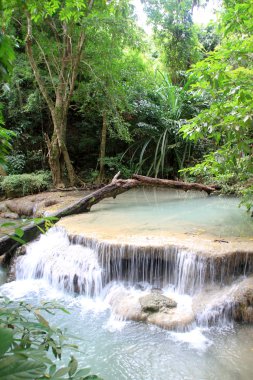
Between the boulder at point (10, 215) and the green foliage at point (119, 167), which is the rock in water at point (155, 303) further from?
the green foliage at point (119, 167)

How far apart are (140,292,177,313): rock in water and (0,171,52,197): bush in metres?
6.52

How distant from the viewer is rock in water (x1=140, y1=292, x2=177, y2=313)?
399cm

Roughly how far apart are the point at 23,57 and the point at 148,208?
255 inches

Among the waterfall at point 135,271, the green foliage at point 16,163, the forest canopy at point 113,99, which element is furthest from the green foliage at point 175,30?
the waterfall at point 135,271

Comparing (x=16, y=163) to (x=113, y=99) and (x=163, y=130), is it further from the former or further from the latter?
(x=163, y=130)

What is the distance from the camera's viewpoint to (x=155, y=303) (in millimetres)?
4047

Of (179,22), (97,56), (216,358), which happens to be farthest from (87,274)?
(179,22)

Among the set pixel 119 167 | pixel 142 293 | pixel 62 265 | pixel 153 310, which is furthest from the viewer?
pixel 119 167

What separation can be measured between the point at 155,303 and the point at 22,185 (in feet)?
22.8

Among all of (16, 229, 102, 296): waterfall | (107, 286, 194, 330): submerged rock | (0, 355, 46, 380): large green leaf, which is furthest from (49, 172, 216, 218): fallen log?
(0, 355, 46, 380): large green leaf

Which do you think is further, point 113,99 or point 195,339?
point 113,99

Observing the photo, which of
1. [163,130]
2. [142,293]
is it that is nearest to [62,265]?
[142,293]

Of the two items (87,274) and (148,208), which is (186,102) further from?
(87,274)

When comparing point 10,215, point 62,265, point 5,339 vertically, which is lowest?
point 62,265
